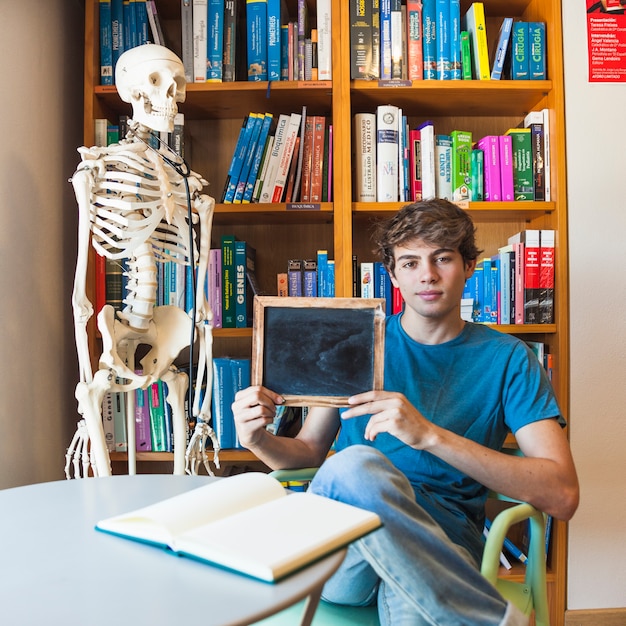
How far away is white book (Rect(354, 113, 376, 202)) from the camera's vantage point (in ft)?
7.29

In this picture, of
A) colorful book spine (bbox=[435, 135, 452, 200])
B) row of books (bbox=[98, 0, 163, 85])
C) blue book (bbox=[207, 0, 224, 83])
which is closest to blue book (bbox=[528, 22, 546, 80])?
colorful book spine (bbox=[435, 135, 452, 200])

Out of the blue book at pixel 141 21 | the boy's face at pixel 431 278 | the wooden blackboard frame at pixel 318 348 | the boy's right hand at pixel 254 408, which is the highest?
the blue book at pixel 141 21

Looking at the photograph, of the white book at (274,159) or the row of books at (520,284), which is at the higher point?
the white book at (274,159)

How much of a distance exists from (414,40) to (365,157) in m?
0.42

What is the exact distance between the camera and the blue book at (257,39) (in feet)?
7.25

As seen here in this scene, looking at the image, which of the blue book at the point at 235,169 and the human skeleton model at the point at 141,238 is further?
the blue book at the point at 235,169

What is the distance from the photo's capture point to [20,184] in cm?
193

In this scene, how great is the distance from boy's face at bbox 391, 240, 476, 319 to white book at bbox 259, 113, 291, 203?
32.1 inches

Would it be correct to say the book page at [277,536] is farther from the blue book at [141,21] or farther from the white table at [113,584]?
→ the blue book at [141,21]

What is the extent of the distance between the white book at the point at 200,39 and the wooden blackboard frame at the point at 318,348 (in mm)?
1177

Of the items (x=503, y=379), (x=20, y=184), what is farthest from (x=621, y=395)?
(x=20, y=184)

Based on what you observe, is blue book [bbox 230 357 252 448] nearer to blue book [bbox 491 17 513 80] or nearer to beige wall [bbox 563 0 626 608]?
beige wall [bbox 563 0 626 608]

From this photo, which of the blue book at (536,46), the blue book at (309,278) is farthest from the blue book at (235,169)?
the blue book at (536,46)

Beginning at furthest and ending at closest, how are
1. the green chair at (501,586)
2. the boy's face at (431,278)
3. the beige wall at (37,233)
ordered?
the beige wall at (37,233) → the boy's face at (431,278) → the green chair at (501,586)
